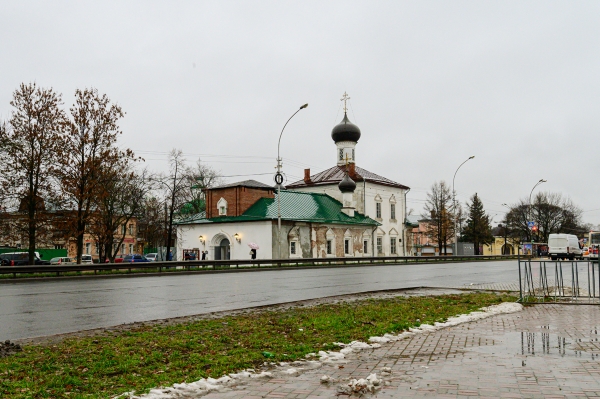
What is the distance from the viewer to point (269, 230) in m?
46.7

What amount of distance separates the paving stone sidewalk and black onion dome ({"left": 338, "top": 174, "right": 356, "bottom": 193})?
160 feet

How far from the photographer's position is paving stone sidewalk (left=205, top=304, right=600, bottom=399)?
4.96m

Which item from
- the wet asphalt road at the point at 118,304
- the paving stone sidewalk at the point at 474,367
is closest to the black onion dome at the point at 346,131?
the wet asphalt road at the point at 118,304

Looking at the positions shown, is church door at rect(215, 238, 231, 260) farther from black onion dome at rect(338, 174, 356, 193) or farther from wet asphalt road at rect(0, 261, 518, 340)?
wet asphalt road at rect(0, 261, 518, 340)

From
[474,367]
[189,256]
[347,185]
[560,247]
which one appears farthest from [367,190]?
[474,367]

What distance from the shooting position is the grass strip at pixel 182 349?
5.28 meters

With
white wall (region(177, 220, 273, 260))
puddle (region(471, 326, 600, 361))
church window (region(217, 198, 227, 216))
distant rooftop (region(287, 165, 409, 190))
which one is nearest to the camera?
puddle (region(471, 326, 600, 361))

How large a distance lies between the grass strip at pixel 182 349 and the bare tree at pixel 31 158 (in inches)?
971

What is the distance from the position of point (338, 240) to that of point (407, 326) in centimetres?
4548

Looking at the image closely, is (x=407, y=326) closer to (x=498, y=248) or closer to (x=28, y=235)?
(x=28, y=235)

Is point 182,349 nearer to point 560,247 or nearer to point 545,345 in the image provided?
point 545,345

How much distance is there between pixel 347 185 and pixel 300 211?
8.06 metres

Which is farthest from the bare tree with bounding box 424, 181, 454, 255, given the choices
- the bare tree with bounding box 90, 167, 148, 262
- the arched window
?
the bare tree with bounding box 90, 167, 148, 262

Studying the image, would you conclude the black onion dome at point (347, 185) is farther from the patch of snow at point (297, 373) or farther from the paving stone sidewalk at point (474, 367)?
the patch of snow at point (297, 373)
